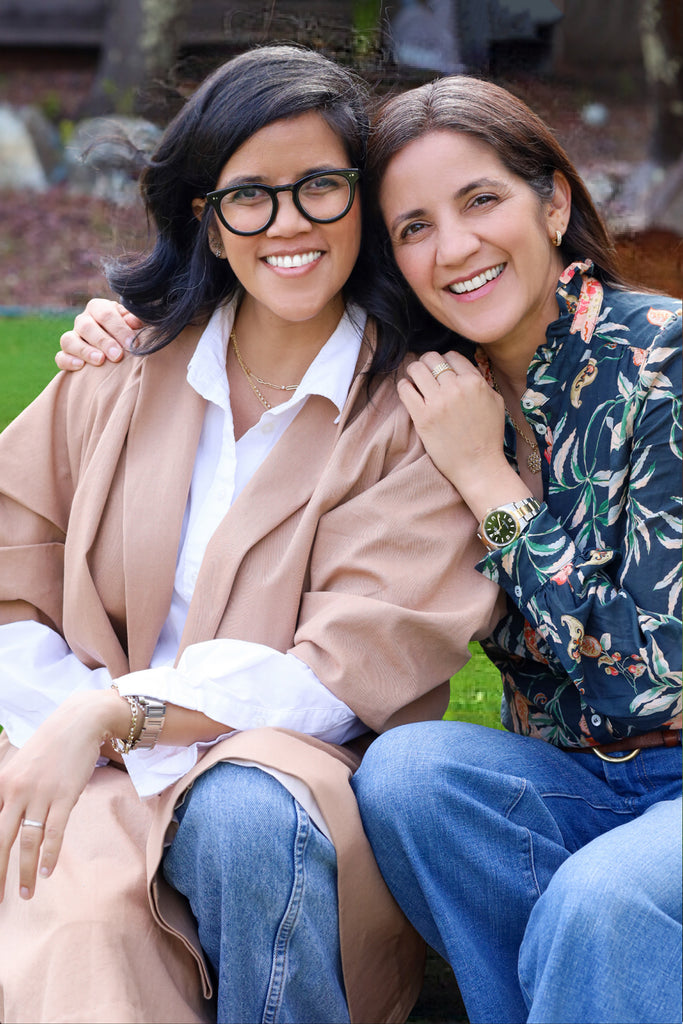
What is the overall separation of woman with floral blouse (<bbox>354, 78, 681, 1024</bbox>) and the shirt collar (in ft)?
0.48

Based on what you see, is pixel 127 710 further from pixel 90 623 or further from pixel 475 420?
pixel 475 420

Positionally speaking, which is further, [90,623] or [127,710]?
[90,623]

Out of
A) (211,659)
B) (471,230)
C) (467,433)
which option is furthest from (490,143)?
(211,659)

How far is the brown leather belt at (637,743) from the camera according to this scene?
2109 mm

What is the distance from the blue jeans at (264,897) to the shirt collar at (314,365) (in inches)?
30.5

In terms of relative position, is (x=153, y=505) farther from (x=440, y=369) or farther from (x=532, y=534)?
(x=532, y=534)

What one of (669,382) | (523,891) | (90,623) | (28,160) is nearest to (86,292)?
(28,160)

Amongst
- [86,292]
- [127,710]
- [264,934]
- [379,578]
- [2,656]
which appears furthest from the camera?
[86,292]

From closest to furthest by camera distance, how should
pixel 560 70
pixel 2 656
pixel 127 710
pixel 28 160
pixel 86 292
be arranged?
pixel 560 70
pixel 127 710
pixel 2 656
pixel 28 160
pixel 86 292

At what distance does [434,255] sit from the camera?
218cm

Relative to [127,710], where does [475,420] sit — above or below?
above

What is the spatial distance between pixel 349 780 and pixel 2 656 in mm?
736

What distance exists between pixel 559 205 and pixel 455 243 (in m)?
0.29

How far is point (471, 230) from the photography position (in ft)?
7.04
